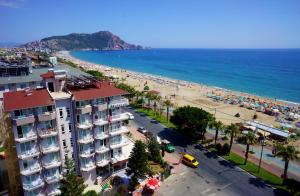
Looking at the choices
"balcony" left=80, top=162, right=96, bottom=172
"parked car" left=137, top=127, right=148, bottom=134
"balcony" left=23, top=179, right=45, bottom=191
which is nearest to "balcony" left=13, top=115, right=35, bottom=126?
"balcony" left=23, top=179, right=45, bottom=191

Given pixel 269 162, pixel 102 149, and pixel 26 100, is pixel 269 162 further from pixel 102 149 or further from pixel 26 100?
pixel 26 100

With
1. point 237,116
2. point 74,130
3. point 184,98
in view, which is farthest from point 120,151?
point 184,98

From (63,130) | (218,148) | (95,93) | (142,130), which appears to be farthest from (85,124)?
(218,148)

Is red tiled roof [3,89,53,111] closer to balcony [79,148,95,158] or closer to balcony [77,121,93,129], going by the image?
balcony [77,121,93,129]

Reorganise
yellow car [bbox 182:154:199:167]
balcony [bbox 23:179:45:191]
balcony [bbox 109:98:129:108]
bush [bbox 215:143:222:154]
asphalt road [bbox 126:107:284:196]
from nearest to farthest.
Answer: balcony [bbox 23:179:45:191] → balcony [bbox 109:98:129:108] → asphalt road [bbox 126:107:284:196] → yellow car [bbox 182:154:199:167] → bush [bbox 215:143:222:154]

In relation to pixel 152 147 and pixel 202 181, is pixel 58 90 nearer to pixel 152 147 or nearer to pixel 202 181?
pixel 152 147

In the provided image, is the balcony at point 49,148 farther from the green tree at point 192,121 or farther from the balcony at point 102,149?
the green tree at point 192,121
